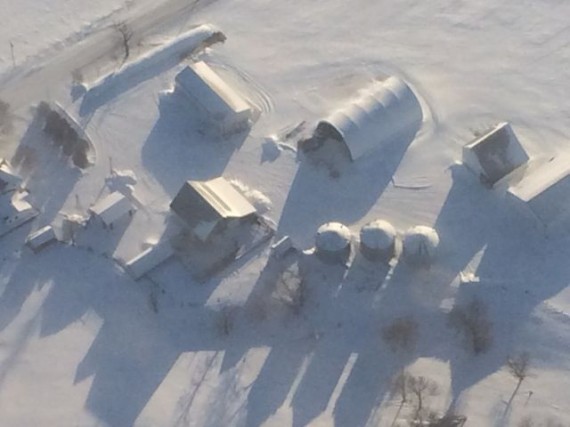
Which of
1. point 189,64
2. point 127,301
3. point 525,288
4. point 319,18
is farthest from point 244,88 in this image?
point 525,288

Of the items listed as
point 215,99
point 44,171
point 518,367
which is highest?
point 215,99

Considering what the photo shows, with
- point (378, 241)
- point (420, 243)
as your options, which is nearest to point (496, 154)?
point (420, 243)

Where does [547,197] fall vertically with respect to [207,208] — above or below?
below

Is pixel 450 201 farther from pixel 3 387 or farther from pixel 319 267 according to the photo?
pixel 3 387

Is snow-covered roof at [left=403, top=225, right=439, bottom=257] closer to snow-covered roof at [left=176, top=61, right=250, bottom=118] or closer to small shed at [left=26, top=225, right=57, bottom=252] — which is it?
snow-covered roof at [left=176, top=61, right=250, bottom=118]

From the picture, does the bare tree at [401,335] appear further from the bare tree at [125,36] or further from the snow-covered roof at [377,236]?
the bare tree at [125,36]

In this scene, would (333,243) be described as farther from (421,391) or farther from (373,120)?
(373,120)

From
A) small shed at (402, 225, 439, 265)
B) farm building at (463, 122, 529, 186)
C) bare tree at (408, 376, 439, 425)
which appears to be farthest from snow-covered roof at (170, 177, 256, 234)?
bare tree at (408, 376, 439, 425)
